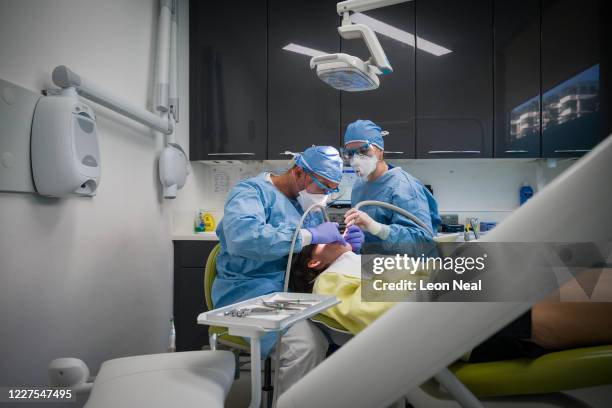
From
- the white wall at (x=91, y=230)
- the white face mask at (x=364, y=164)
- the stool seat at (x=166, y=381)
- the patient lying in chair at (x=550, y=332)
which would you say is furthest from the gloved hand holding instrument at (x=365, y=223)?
the white wall at (x=91, y=230)

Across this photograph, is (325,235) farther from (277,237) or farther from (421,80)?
(421,80)

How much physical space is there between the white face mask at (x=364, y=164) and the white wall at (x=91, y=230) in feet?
3.74

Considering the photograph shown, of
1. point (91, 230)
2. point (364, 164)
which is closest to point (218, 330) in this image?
point (91, 230)

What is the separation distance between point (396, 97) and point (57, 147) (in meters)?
2.00

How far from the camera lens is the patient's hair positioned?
1.45 meters

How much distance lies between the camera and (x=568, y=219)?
40 centimetres

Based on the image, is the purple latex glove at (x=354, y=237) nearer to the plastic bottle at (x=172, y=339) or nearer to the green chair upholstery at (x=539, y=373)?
the green chair upholstery at (x=539, y=373)

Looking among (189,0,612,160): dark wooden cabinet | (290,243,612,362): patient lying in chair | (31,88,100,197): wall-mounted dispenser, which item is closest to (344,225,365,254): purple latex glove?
(290,243,612,362): patient lying in chair

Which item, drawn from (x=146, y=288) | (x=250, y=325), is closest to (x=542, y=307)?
(x=250, y=325)

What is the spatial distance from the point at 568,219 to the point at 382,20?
259 cm

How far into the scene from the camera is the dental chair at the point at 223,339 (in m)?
1.29

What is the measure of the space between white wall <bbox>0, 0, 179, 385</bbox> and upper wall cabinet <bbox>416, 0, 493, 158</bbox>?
1689 millimetres

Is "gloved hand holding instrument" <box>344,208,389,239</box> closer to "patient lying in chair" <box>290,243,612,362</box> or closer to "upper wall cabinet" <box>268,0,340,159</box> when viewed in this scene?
"patient lying in chair" <box>290,243,612,362</box>

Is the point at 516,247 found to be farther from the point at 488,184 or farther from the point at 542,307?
the point at 488,184
